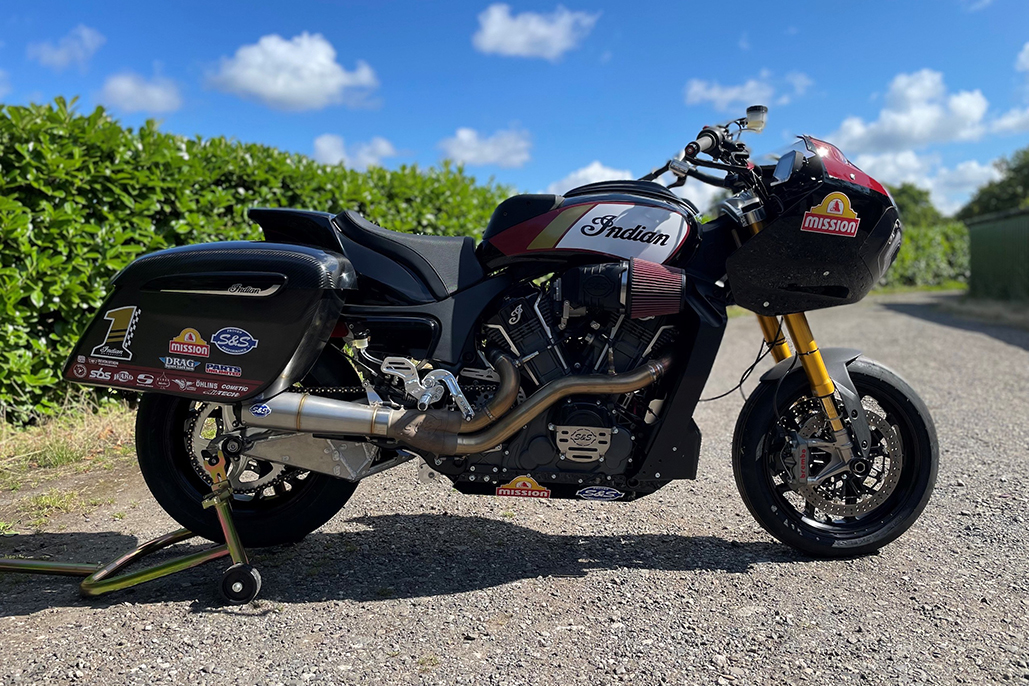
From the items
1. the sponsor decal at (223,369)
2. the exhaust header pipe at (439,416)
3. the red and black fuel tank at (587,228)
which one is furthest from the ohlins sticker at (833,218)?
the sponsor decal at (223,369)

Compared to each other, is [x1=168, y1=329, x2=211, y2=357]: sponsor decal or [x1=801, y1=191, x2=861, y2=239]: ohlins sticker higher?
[x1=801, y1=191, x2=861, y2=239]: ohlins sticker

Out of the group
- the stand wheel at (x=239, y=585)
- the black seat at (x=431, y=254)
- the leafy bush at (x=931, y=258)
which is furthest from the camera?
the leafy bush at (x=931, y=258)

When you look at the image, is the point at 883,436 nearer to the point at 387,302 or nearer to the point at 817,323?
the point at 387,302

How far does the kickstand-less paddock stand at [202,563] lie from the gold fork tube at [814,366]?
7.71 feet

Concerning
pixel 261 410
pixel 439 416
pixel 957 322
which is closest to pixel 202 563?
pixel 261 410

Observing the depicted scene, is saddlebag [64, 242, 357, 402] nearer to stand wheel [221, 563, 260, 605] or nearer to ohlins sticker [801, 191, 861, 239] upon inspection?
stand wheel [221, 563, 260, 605]

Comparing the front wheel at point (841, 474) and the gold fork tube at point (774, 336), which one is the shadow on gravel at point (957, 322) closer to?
the front wheel at point (841, 474)

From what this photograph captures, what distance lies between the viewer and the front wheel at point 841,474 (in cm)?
326

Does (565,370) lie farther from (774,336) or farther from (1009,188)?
(1009,188)

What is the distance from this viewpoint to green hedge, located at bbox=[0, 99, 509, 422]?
189 inches

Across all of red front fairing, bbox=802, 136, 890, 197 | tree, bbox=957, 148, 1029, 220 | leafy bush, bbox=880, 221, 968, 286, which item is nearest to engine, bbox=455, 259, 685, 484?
red front fairing, bbox=802, 136, 890, 197

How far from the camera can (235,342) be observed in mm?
2938

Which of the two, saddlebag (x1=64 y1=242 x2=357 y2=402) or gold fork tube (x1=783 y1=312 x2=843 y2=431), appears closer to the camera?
saddlebag (x1=64 y1=242 x2=357 y2=402)

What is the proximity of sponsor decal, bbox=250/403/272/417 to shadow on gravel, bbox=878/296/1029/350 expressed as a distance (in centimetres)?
994
